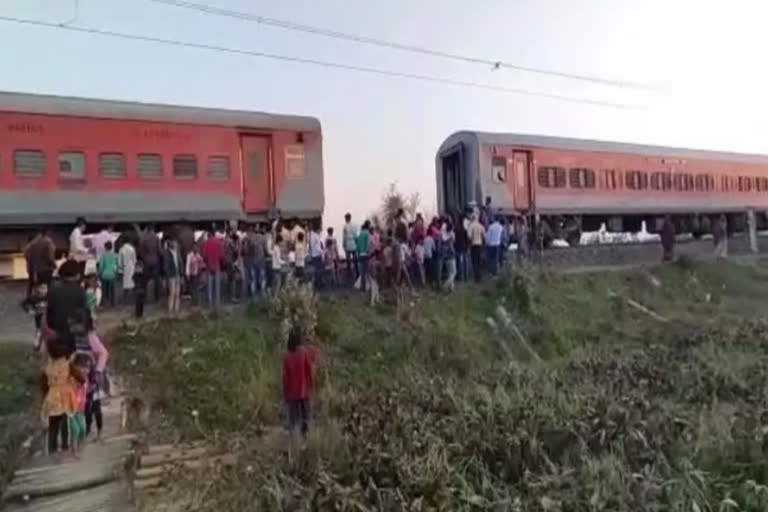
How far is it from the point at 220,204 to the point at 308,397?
10680 mm

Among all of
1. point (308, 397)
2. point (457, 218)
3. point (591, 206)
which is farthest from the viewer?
point (591, 206)

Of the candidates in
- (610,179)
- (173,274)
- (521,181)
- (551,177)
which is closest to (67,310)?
(173,274)

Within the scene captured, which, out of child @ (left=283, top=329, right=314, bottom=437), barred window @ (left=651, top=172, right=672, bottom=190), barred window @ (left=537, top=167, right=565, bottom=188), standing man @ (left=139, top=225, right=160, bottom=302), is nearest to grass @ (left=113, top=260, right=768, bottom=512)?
child @ (left=283, top=329, right=314, bottom=437)

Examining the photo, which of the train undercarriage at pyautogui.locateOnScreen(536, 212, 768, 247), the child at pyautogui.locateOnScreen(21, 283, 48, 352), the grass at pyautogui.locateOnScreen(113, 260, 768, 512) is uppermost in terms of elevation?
the train undercarriage at pyautogui.locateOnScreen(536, 212, 768, 247)

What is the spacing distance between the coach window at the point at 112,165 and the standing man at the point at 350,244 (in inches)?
198

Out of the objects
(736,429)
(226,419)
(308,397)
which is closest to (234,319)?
(226,419)

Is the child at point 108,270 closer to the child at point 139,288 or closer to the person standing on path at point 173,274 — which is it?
the child at point 139,288

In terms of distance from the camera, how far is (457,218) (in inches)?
728

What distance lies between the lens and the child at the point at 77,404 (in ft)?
28.8

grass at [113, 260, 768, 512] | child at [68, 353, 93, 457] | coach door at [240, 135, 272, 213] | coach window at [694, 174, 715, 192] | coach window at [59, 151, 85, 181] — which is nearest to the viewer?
grass at [113, 260, 768, 512]

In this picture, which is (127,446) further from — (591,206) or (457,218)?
(591,206)

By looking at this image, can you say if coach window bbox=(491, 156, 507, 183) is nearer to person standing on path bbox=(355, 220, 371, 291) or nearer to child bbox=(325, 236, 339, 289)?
person standing on path bbox=(355, 220, 371, 291)

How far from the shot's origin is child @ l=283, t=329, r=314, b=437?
383 inches

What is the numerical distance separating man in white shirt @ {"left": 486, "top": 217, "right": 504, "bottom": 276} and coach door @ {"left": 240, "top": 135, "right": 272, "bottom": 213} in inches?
210
